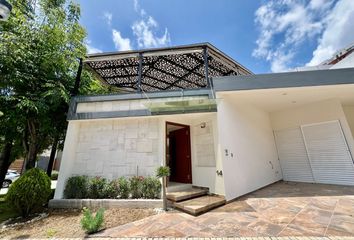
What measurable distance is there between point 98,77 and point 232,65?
7020 mm

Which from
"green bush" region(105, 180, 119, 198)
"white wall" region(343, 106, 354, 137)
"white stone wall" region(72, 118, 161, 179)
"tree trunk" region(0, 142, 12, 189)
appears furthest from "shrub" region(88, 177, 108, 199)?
"white wall" region(343, 106, 354, 137)

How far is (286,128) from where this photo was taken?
7.91 metres

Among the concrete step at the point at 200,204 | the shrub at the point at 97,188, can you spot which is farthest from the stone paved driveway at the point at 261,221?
the shrub at the point at 97,188

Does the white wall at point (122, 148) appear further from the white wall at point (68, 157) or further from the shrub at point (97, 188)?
the shrub at point (97, 188)

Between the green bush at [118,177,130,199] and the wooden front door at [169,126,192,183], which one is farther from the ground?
the wooden front door at [169,126,192,183]

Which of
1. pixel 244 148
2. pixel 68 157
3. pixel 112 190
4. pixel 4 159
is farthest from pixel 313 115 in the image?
pixel 4 159

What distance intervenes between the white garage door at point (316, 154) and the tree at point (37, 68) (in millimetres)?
10213

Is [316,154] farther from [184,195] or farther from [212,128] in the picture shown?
[184,195]

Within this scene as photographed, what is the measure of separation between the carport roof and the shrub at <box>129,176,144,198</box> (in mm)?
4076

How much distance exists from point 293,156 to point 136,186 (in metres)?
7.49

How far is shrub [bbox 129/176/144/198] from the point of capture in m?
5.00

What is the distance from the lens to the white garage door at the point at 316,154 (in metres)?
6.36

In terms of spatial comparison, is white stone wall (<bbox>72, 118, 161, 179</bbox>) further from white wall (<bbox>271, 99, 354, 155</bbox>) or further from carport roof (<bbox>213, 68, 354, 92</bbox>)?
white wall (<bbox>271, 99, 354, 155</bbox>)

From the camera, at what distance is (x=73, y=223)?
3.84 m
